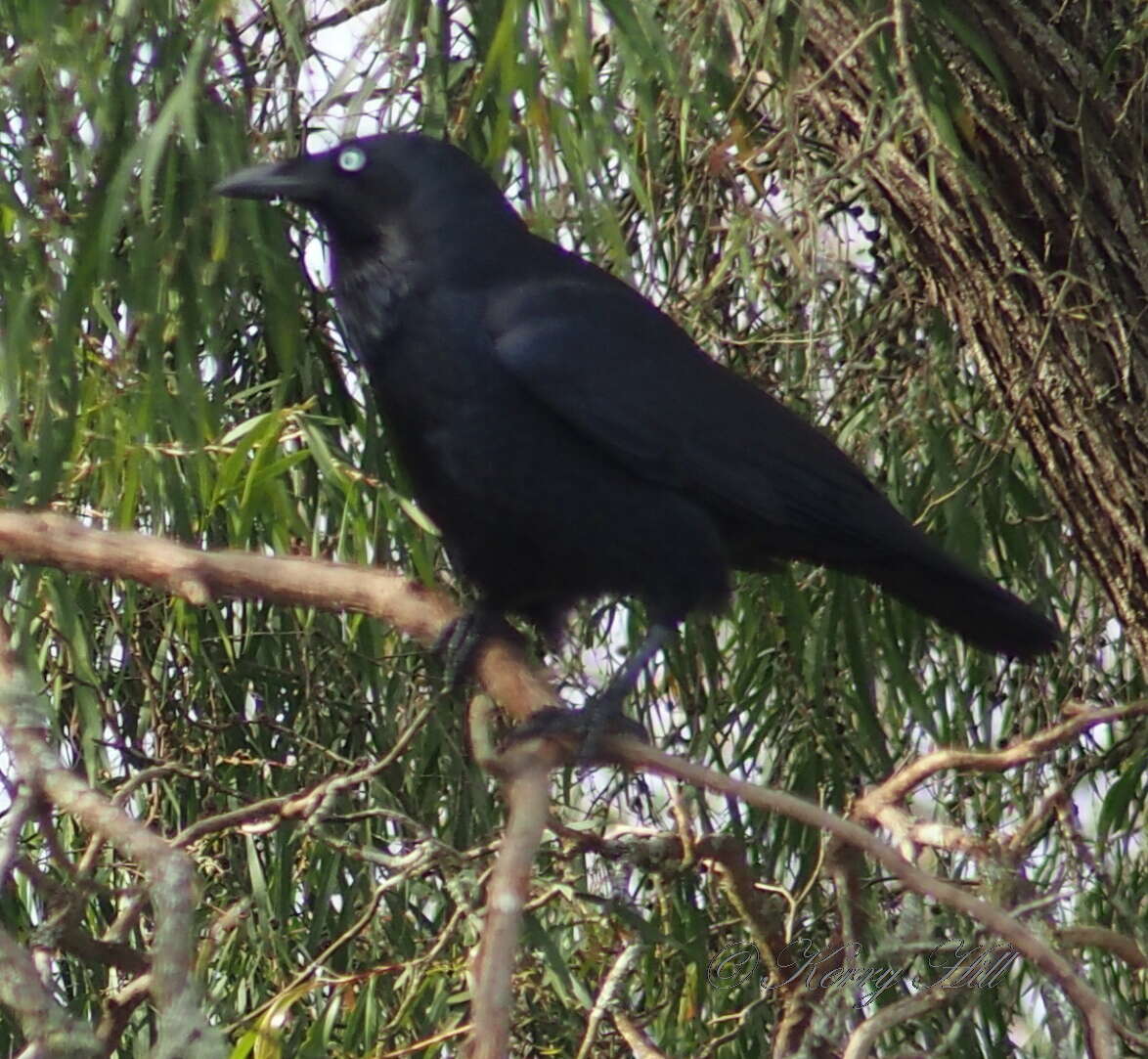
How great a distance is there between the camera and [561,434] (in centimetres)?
244

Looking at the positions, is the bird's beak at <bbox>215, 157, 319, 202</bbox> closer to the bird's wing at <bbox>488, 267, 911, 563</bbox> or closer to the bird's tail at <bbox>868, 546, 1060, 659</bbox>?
the bird's wing at <bbox>488, 267, 911, 563</bbox>

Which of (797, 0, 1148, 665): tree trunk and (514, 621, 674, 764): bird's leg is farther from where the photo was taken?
(797, 0, 1148, 665): tree trunk

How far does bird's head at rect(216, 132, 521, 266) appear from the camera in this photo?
2.42 metres

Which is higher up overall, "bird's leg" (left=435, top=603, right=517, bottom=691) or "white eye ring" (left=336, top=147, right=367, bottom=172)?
"white eye ring" (left=336, top=147, right=367, bottom=172)

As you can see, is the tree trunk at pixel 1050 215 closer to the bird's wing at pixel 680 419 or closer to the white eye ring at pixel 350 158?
the bird's wing at pixel 680 419

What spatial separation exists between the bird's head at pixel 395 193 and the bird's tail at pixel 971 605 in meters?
0.75

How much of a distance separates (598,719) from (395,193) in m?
0.74

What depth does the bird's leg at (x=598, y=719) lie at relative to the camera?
7.20 ft

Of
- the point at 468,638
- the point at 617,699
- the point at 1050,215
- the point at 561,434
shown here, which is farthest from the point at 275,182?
the point at 1050,215

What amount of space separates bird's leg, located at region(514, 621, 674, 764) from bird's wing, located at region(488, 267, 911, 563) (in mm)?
275

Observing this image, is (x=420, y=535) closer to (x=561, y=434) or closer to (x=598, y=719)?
(x=561, y=434)

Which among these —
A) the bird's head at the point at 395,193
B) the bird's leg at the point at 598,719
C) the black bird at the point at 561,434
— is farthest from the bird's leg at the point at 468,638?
the bird's head at the point at 395,193

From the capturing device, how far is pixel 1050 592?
9.51 ft

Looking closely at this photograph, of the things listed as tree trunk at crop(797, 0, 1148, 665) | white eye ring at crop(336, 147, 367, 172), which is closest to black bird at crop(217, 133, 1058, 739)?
white eye ring at crop(336, 147, 367, 172)
